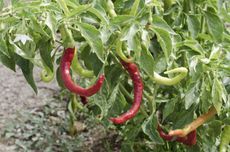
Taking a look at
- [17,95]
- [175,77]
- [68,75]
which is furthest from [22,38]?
[17,95]

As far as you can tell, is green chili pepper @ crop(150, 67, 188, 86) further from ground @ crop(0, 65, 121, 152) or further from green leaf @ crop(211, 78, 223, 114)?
ground @ crop(0, 65, 121, 152)

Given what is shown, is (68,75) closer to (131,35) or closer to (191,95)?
(131,35)

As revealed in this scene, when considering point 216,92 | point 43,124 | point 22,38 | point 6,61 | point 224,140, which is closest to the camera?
point 22,38

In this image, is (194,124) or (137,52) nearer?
(137,52)

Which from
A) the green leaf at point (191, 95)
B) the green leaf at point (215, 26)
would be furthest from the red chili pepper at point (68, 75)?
the green leaf at point (215, 26)

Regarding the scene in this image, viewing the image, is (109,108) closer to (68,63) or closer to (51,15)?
(68,63)

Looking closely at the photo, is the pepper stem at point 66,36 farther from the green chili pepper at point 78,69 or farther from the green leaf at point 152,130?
the green leaf at point 152,130

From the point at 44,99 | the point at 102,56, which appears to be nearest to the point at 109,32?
the point at 102,56
